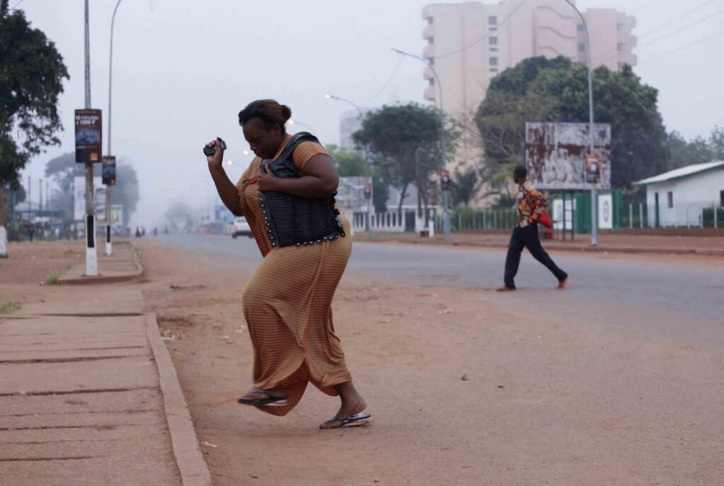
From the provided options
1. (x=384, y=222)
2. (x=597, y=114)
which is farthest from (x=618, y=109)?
(x=384, y=222)

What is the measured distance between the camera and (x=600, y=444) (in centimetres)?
530

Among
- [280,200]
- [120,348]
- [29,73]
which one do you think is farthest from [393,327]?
[29,73]

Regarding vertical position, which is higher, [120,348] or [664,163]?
[664,163]

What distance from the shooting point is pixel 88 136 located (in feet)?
65.0

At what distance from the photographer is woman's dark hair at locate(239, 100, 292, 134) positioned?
17.7 ft

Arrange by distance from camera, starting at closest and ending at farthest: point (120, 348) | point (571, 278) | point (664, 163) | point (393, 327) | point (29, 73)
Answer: point (120, 348) → point (393, 327) → point (571, 278) → point (29, 73) → point (664, 163)

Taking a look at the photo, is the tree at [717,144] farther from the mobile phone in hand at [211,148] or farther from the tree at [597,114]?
the mobile phone in hand at [211,148]

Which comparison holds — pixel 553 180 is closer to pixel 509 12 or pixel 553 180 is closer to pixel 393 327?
pixel 393 327

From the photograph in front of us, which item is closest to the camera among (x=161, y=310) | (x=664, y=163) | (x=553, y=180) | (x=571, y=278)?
(x=161, y=310)

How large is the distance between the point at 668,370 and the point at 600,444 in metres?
2.61

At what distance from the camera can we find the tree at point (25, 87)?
3081 cm

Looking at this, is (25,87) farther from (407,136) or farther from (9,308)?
(407,136)

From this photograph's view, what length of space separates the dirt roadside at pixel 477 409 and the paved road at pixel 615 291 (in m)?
0.67

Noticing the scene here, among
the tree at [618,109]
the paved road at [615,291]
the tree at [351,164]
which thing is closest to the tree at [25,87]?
the paved road at [615,291]
